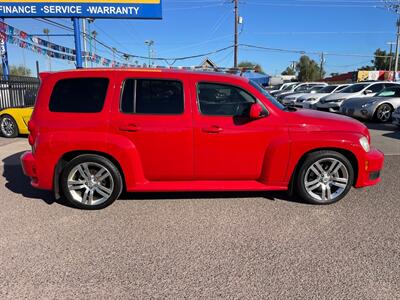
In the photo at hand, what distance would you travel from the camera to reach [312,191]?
175 inches

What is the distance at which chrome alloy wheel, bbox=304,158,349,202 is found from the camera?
4.32m

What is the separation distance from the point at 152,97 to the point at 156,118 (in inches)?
11.1

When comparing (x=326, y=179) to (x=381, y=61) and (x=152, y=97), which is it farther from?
(x=381, y=61)

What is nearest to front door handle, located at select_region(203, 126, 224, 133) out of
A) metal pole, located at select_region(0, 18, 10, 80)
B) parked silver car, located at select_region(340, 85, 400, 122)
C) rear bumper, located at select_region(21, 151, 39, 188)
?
rear bumper, located at select_region(21, 151, 39, 188)

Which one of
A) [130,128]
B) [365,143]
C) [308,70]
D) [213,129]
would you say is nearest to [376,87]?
[365,143]

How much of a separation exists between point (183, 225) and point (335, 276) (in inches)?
→ 65.9

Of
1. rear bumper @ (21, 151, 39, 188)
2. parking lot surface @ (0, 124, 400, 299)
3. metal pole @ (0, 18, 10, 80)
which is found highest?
metal pole @ (0, 18, 10, 80)

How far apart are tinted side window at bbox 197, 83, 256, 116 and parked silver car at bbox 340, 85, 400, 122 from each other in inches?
379

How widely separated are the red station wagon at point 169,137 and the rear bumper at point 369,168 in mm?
15

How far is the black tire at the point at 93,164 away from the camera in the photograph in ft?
13.7

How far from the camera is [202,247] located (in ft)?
11.0

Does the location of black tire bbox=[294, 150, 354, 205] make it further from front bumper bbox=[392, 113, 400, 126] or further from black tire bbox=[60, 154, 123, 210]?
front bumper bbox=[392, 113, 400, 126]

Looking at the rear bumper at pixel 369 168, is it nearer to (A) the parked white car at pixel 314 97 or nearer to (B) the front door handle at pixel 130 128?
(B) the front door handle at pixel 130 128

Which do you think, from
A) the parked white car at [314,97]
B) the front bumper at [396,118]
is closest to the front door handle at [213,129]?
the front bumper at [396,118]
